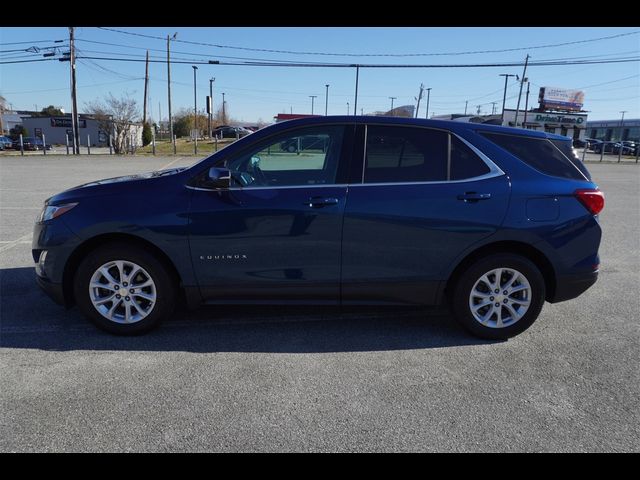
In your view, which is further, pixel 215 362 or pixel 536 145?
pixel 536 145

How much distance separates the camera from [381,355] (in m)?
3.50

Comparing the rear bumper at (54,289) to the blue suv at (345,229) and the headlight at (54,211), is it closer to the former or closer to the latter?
the blue suv at (345,229)

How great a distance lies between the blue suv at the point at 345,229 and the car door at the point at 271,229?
0.01 m

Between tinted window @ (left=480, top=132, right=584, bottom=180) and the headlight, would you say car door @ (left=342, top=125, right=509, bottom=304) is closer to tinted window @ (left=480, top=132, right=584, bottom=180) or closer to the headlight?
tinted window @ (left=480, top=132, right=584, bottom=180)

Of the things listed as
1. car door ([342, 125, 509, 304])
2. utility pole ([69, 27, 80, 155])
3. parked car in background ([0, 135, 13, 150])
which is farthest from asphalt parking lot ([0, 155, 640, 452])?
parked car in background ([0, 135, 13, 150])

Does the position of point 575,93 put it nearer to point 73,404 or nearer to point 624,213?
point 624,213

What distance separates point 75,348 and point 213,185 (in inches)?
65.8

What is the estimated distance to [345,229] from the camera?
353cm

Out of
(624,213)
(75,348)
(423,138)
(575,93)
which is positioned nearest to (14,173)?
(75,348)

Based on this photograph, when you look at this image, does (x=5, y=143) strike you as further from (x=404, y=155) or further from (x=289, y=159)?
(x=404, y=155)

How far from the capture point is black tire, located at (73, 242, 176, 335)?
3.58 meters

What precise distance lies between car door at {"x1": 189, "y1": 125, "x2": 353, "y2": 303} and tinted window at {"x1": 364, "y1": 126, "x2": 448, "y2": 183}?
22 cm

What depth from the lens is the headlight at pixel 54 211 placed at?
141 inches

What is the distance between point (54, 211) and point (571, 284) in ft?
14.2
